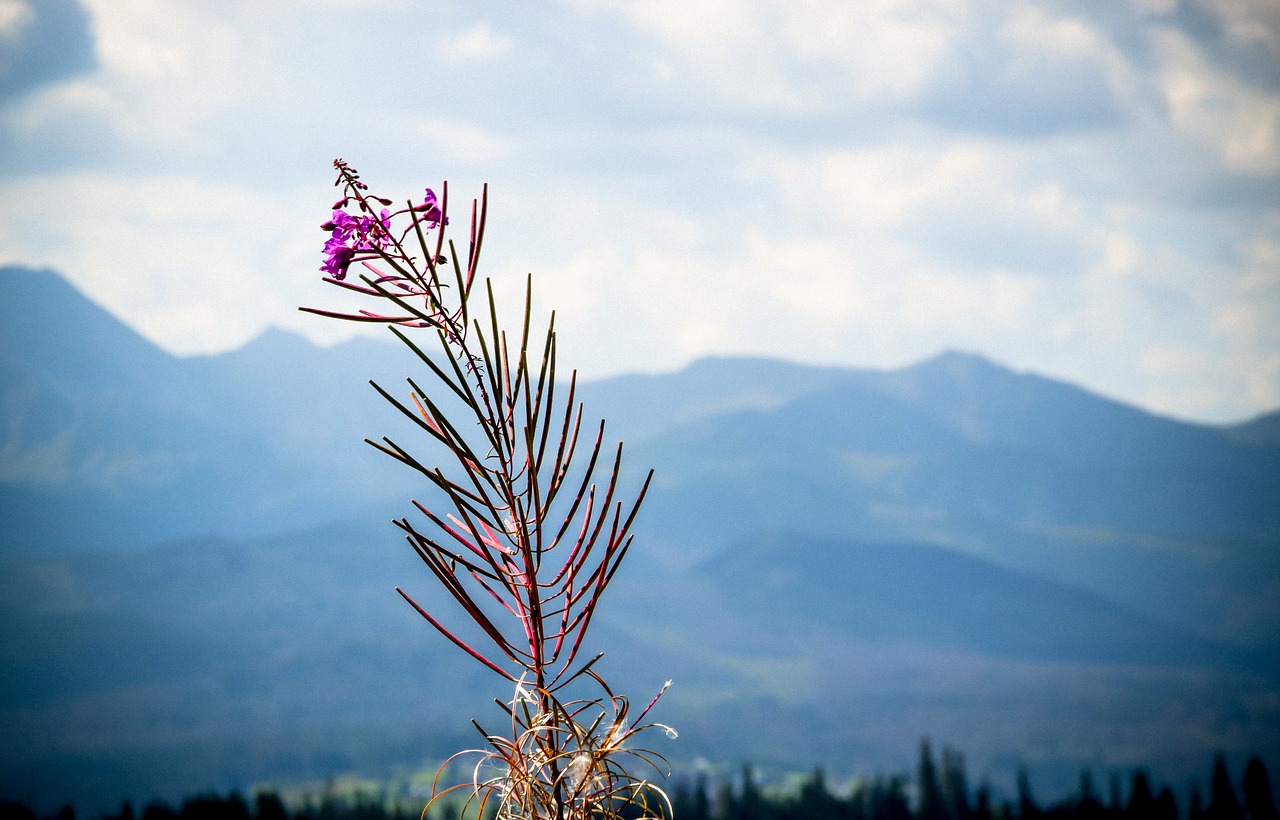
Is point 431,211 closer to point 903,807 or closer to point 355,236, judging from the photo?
point 355,236

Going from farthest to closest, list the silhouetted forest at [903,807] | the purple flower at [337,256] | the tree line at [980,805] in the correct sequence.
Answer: the silhouetted forest at [903,807], the tree line at [980,805], the purple flower at [337,256]

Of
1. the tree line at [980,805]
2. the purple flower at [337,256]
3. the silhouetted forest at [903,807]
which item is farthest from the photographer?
the silhouetted forest at [903,807]

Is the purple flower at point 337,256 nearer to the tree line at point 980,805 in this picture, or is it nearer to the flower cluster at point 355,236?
the flower cluster at point 355,236

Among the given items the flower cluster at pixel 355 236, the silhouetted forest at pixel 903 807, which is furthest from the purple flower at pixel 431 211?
the silhouetted forest at pixel 903 807

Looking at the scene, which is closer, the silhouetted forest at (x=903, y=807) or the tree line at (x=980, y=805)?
the tree line at (x=980, y=805)

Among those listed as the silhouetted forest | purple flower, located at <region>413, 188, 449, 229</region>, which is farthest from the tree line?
purple flower, located at <region>413, 188, 449, 229</region>

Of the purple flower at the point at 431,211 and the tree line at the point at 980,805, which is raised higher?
the purple flower at the point at 431,211

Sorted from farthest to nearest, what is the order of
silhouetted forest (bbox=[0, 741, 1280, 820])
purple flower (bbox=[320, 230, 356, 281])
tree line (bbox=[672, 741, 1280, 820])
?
silhouetted forest (bbox=[0, 741, 1280, 820]) < tree line (bbox=[672, 741, 1280, 820]) < purple flower (bbox=[320, 230, 356, 281])

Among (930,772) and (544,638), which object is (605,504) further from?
(930,772)

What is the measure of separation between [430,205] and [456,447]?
2.19ft

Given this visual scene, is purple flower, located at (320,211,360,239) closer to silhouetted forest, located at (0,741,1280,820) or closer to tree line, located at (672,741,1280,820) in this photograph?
silhouetted forest, located at (0,741,1280,820)

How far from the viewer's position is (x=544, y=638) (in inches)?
135

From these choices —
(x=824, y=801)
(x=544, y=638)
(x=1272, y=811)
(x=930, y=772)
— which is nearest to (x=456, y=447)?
(x=544, y=638)

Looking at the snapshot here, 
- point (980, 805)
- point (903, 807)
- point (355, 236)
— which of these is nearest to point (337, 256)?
point (355, 236)
